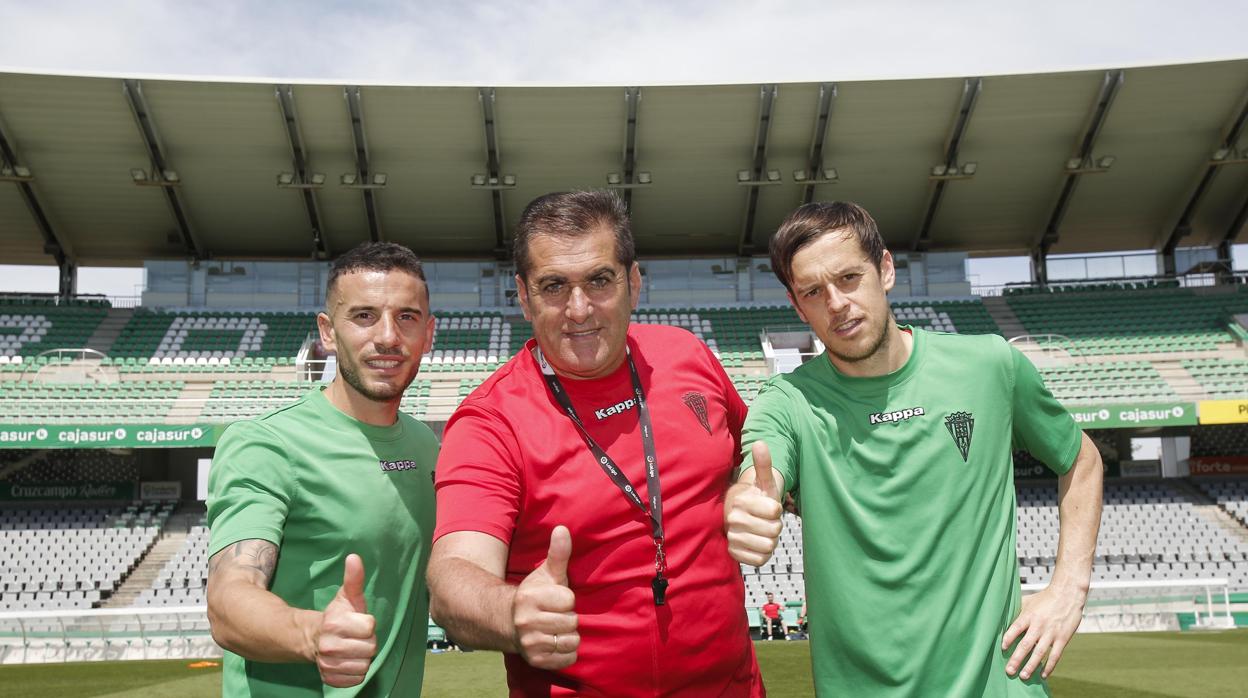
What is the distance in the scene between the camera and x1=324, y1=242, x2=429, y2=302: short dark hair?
11.2ft

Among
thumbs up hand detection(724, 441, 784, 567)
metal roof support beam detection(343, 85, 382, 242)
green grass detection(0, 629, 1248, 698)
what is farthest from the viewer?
metal roof support beam detection(343, 85, 382, 242)

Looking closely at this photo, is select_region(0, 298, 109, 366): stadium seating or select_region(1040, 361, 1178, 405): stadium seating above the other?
select_region(0, 298, 109, 366): stadium seating

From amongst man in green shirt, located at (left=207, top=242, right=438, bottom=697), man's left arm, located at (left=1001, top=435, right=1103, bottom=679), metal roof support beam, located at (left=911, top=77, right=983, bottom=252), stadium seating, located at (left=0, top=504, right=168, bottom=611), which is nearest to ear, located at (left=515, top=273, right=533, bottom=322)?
man in green shirt, located at (left=207, top=242, right=438, bottom=697)

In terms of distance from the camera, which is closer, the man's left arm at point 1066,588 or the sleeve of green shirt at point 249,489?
the man's left arm at point 1066,588

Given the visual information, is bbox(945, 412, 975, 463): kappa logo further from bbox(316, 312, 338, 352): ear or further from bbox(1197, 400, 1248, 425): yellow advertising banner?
bbox(1197, 400, 1248, 425): yellow advertising banner

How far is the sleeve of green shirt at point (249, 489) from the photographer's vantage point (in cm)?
293

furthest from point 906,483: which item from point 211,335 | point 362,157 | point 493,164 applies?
point 211,335

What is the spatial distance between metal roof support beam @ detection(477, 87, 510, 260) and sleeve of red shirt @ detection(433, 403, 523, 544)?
21.6 m

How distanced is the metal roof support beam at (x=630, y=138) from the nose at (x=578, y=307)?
2143cm

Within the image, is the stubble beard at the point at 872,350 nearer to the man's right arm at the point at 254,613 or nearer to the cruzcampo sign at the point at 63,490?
the man's right arm at the point at 254,613

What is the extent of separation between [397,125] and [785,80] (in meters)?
10.2

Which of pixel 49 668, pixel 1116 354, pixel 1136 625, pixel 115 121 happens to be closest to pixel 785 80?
pixel 1116 354

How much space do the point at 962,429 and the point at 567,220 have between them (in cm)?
144

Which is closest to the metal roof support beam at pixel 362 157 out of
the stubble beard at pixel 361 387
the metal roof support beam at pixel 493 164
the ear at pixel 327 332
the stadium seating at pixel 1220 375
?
the metal roof support beam at pixel 493 164
